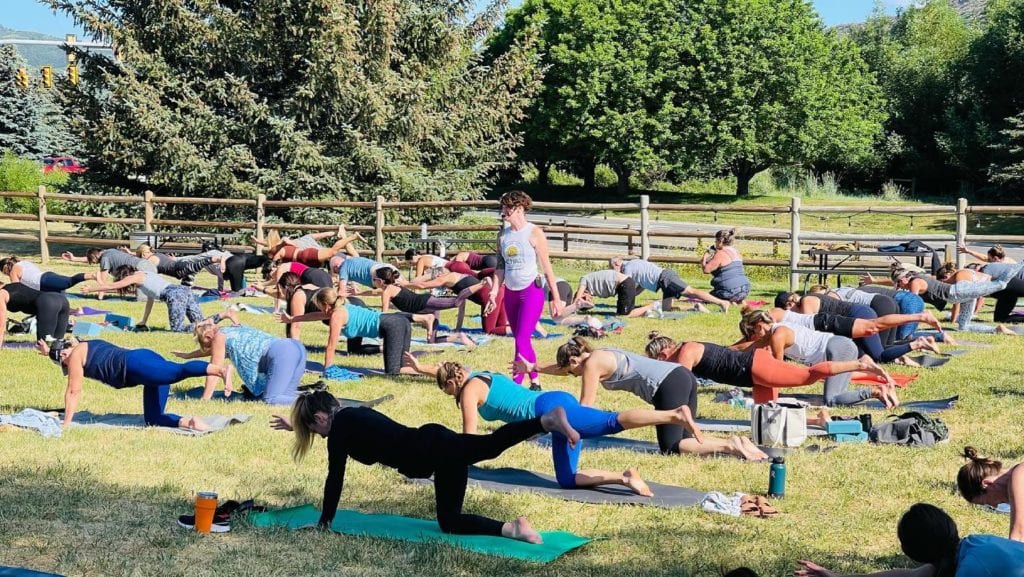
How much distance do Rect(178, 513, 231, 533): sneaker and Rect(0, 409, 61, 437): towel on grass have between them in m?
2.83

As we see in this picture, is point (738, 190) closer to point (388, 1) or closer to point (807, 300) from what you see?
point (388, 1)

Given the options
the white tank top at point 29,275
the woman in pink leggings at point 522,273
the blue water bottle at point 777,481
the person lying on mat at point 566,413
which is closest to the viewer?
the person lying on mat at point 566,413

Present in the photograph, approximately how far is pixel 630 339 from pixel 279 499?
7.48 meters

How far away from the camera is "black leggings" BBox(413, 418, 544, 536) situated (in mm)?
6270

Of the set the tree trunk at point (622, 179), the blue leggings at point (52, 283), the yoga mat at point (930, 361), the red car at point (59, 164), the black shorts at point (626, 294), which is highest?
the red car at point (59, 164)

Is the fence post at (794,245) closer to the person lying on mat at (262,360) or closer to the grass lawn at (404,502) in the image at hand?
the grass lawn at (404,502)

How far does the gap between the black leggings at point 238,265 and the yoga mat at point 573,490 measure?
11.3 metres

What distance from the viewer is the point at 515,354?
1055 centimetres

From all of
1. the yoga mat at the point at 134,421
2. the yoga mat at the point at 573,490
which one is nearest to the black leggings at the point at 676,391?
the yoga mat at the point at 573,490

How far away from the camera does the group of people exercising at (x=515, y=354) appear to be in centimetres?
644

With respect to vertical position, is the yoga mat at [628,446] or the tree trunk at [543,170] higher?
the tree trunk at [543,170]

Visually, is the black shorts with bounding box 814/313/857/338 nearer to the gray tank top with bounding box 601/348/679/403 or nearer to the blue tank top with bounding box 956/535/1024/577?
the gray tank top with bounding box 601/348/679/403

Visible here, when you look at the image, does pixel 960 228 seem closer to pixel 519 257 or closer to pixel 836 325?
pixel 836 325

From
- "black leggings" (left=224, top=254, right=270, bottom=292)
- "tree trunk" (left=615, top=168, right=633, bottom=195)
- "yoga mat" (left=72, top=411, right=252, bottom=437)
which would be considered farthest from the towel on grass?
"tree trunk" (left=615, top=168, right=633, bottom=195)
